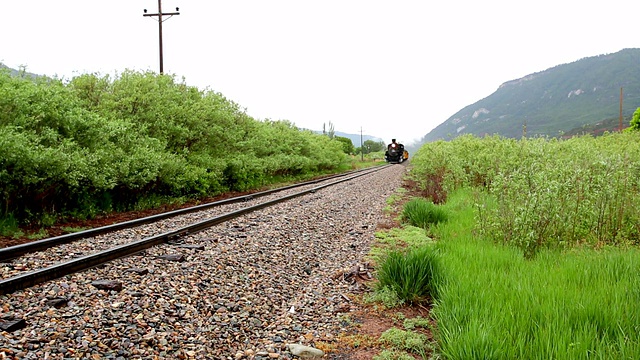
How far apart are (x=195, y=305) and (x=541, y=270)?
12.9ft

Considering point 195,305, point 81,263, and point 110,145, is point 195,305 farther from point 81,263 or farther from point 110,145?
point 110,145

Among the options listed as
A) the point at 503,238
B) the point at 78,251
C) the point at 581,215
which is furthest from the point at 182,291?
the point at 581,215

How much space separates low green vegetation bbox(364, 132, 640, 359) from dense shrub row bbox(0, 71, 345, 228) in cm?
749

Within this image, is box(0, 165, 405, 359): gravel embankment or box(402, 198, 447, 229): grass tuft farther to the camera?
box(402, 198, 447, 229): grass tuft

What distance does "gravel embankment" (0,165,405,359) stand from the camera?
11.0 feet

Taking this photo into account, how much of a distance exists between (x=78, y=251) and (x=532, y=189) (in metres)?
7.13

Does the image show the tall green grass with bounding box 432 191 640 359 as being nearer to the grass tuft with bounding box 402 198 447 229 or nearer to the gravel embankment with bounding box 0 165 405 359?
the gravel embankment with bounding box 0 165 405 359

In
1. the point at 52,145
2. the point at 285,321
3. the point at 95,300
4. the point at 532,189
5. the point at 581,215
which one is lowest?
the point at 285,321

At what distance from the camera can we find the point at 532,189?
6039 mm

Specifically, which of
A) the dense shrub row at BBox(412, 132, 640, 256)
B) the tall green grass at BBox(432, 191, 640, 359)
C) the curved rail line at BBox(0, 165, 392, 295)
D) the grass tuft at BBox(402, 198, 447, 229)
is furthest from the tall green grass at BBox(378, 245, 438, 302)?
the grass tuft at BBox(402, 198, 447, 229)

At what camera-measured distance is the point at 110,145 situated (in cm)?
1084

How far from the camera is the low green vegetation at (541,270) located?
282 cm

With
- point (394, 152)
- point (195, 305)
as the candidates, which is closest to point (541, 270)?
point (195, 305)

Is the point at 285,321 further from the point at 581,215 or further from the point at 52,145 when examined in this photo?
the point at 52,145
